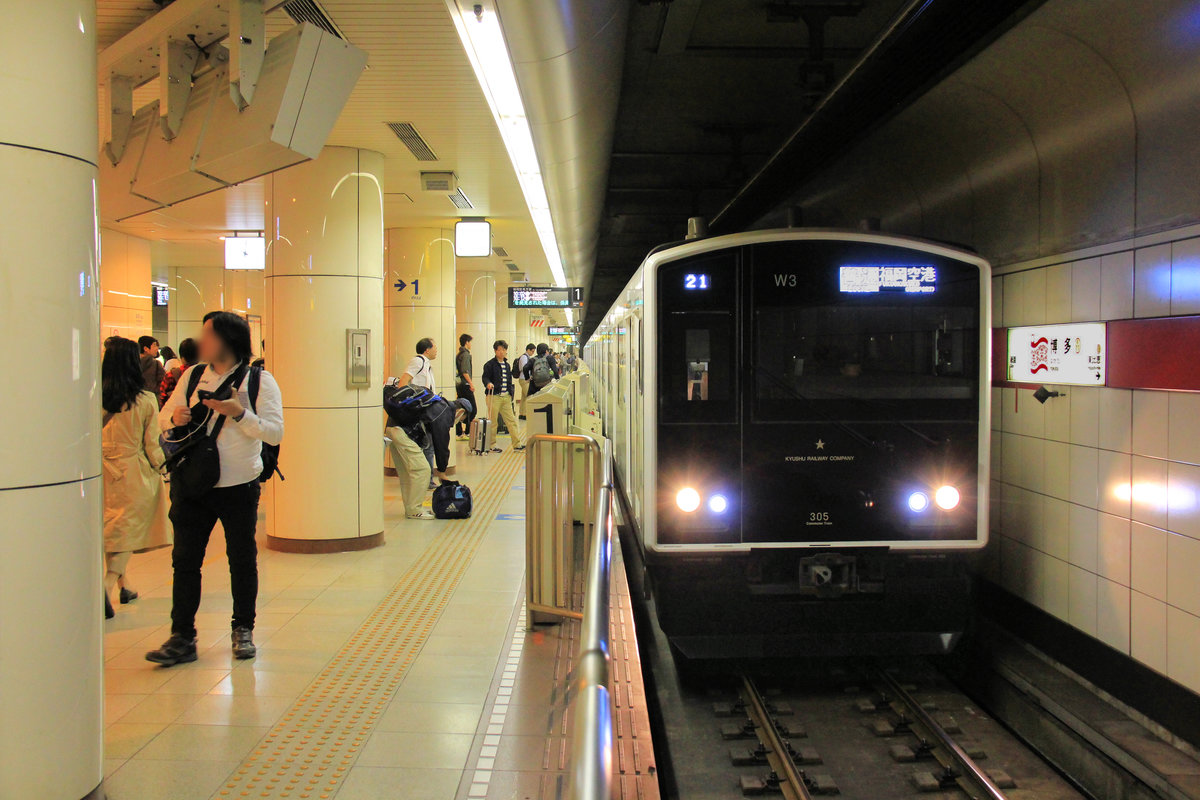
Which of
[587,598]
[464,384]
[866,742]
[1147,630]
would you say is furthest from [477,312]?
[587,598]

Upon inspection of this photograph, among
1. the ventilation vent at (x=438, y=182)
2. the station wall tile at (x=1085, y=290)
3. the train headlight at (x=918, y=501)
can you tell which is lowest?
the train headlight at (x=918, y=501)

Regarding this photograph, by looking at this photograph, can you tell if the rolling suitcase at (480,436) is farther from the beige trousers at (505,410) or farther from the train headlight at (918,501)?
the train headlight at (918,501)

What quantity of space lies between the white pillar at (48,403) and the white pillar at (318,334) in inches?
181

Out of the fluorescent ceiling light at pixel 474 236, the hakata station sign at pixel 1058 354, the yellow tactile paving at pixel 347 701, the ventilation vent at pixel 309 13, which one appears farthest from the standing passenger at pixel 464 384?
the hakata station sign at pixel 1058 354

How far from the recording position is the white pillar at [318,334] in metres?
7.62

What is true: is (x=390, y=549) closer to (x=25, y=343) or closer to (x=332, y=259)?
(x=332, y=259)

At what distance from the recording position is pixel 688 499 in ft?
15.9

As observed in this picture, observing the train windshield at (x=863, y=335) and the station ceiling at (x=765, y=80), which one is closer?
the station ceiling at (x=765, y=80)

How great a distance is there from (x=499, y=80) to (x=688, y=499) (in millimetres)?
3247

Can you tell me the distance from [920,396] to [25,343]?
437 centimetres

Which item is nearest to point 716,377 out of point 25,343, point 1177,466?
point 1177,466

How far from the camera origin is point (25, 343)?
2830 mm

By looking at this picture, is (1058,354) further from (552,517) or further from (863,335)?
(552,517)

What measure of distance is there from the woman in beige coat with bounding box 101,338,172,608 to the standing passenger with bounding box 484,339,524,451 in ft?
28.1
